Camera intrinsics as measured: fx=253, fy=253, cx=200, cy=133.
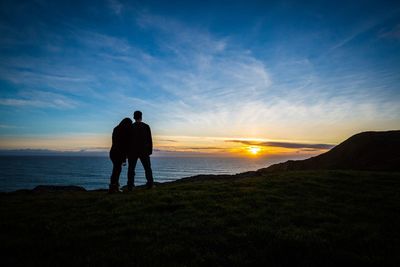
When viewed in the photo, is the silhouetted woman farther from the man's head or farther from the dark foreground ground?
the dark foreground ground

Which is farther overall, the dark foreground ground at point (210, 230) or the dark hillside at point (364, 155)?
the dark hillside at point (364, 155)

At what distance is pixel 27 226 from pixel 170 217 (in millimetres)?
4587

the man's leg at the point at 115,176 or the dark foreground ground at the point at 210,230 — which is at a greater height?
the man's leg at the point at 115,176

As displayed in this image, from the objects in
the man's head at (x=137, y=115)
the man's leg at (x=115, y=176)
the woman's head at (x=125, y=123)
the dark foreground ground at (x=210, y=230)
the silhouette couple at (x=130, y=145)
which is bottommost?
the dark foreground ground at (x=210, y=230)

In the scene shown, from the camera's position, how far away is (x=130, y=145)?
1438cm

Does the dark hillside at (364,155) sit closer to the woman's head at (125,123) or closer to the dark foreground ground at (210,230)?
the dark foreground ground at (210,230)

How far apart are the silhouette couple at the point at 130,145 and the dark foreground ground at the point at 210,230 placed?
2609 millimetres

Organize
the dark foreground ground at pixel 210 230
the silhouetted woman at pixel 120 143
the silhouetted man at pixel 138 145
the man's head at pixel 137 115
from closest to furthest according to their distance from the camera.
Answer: the dark foreground ground at pixel 210 230 < the silhouetted woman at pixel 120 143 < the silhouetted man at pixel 138 145 < the man's head at pixel 137 115

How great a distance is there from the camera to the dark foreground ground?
5938 millimetres

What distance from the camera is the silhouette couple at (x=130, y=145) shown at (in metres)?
14.2

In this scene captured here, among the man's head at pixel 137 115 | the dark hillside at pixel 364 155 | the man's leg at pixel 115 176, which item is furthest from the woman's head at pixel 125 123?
the dark hillside at pixel 364 155

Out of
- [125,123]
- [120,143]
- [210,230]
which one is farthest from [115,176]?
[210,230]

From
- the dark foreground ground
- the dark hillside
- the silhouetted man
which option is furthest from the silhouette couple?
the dark hillside

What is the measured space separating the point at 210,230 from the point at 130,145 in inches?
324
